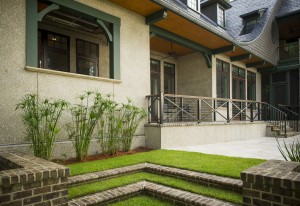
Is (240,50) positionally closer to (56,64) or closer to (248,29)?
(248,29)

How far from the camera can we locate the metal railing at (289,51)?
14602mm

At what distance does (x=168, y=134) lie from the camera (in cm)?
671

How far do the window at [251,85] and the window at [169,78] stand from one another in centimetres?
573

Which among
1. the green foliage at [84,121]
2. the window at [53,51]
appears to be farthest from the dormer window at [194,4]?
the green foliage at [84,121]

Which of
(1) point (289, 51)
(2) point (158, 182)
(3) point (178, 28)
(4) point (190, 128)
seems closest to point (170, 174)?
(2) point (158, 182)

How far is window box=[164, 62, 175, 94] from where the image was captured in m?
11.9

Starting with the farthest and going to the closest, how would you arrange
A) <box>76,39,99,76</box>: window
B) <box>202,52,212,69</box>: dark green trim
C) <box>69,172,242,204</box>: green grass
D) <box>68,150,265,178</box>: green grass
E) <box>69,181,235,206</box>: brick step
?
<box>202,52,212,69</box>: dark green trim → <box>76,39,99,76</box>: window → <box>68,150,265,178</box>: green grass → <box>69,172,242,204</box>: green grass → <box>69,181,235,206</box>: brick step

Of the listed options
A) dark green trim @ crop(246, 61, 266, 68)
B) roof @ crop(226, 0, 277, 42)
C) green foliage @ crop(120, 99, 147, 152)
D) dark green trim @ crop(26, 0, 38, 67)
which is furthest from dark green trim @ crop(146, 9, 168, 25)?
dark green trim @ crop(246, 61, 266, 68)

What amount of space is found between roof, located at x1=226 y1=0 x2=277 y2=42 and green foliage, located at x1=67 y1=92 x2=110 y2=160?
428 inches

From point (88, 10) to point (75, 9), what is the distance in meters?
0.38

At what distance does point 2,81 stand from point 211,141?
6.77m

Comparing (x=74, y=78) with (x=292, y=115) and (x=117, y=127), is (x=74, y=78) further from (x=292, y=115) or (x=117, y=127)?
(x=292, y=115)

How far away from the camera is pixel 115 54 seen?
21.6 feet

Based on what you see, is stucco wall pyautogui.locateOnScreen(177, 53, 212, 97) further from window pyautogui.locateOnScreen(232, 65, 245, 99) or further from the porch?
window pyautogui.locateOnScreen(232, 65, 245, 99)
